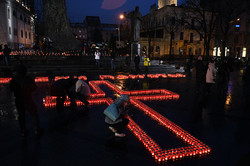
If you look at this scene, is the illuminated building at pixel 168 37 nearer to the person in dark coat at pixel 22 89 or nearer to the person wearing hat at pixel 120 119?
the person wearing hat at pixel 120 119

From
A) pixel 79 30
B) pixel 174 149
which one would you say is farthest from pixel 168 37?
pixel 79 30

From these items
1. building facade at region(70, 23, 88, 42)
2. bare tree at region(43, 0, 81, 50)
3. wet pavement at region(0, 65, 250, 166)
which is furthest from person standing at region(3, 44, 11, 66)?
building facade at region(70, 23, 88, 42)

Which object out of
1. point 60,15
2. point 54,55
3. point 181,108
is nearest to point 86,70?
point 54,55

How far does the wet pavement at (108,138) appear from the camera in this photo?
12.3 feet

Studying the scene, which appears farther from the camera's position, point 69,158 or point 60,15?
point 60,15

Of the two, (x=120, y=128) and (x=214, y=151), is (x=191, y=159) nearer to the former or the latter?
(x=214, y=151)

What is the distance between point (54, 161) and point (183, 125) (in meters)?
3.76

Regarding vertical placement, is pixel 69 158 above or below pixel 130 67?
below

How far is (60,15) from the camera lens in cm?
2042

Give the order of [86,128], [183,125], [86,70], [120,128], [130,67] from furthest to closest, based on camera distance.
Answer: [130,67] < [86,70] < [183,125] < [86,128] < [120,128]

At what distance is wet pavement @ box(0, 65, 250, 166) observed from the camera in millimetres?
3754

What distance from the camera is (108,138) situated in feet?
15.1

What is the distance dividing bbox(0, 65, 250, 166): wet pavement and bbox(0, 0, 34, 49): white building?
34541 mm

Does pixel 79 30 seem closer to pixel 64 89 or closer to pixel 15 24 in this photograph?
pixel 15 24
